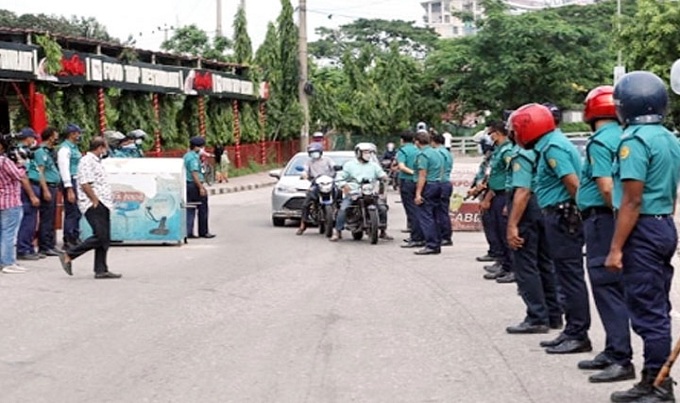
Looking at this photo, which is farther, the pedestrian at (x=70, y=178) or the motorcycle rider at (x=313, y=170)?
the motorcycle rider at (x=313, y=170)

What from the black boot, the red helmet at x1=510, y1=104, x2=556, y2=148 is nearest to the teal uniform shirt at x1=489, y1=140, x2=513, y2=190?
the red helmet at x1=510, y1=104, x2=556, y2=148

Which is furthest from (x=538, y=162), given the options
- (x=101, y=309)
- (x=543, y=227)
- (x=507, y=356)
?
(x=101, y=309)

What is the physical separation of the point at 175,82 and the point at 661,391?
3386 centimetres

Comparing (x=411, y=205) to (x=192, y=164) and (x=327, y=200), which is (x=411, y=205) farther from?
(x=192, y=164)

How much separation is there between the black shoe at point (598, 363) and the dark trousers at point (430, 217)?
28.5ft

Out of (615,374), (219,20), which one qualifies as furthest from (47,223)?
(219,20)

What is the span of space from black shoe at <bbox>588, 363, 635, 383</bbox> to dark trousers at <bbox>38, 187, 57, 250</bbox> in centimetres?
1001

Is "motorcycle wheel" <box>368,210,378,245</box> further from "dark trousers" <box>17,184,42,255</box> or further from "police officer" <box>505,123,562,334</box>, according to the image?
"police officer" <box>505,123,562,334</box>

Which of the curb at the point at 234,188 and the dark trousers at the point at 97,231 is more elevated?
the dark trousers at the point at 97,231

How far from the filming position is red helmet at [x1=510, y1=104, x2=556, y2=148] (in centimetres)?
916

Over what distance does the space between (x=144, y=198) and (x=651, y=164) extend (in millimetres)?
12112

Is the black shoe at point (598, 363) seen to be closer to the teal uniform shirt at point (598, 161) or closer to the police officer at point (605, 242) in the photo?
the police officer at point (605, 242)

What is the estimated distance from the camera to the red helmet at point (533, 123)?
9164 millimetres

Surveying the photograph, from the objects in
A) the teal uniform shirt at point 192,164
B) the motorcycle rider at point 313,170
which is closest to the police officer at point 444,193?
the motorcycle rider at point 313,170
